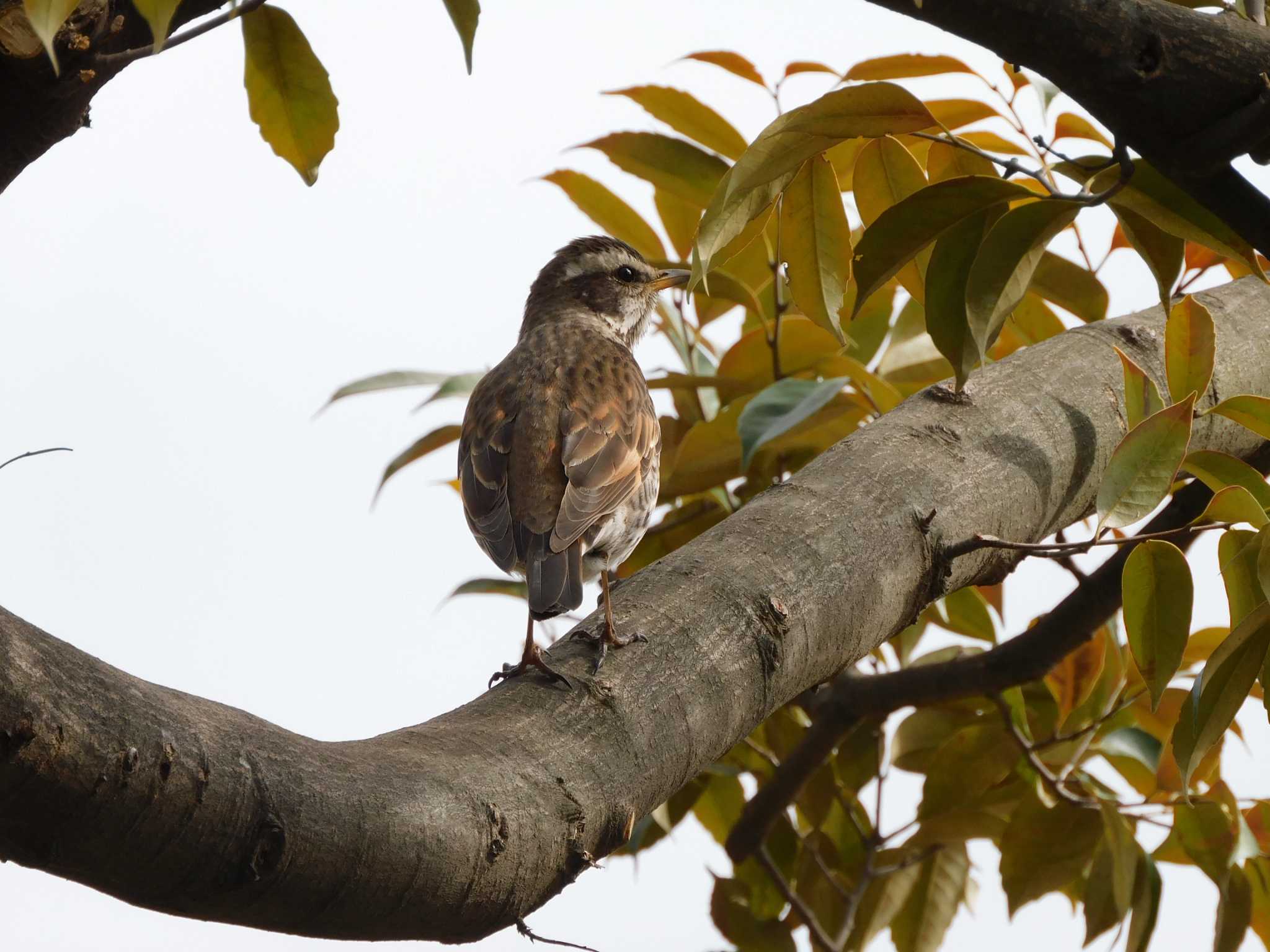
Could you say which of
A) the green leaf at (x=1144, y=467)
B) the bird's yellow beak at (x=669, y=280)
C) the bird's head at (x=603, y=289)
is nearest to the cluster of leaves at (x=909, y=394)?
the green leaf at (x=1144, y=467)

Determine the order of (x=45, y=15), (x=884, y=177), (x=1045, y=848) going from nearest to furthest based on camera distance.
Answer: (x=45, y=15)
(x=884, y=177)
(x=1045, y=848)

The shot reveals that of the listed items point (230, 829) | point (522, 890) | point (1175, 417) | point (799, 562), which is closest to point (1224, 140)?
point (1175, 417)

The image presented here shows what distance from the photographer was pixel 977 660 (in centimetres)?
393

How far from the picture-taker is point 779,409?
3488mm

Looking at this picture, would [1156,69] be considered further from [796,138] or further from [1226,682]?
[1226,682]

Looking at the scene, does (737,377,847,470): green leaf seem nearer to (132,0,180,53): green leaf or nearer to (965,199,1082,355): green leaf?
(965,199,1082,355): green leaf

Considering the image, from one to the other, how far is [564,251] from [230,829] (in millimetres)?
5230

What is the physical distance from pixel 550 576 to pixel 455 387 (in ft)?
2.38

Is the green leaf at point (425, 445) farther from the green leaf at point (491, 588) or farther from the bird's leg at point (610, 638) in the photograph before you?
the bird's leg at point (610, 638)

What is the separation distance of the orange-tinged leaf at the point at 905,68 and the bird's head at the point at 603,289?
8.59 ft

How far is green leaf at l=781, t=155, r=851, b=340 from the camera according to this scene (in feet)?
9.45

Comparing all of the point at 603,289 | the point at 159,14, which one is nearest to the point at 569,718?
the point at 159,14

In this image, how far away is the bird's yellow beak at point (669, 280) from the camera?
17.7 ft

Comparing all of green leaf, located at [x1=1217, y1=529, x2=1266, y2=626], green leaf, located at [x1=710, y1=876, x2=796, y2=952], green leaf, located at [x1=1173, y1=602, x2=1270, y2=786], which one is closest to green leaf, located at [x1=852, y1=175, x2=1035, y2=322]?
green leaf, located at [x1=1217, y1=529, x2=1266, y2=626]
